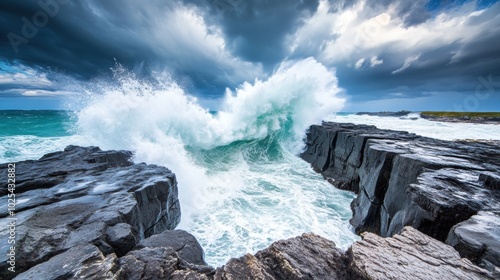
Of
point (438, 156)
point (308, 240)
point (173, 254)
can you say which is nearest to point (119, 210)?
point (173, 254)

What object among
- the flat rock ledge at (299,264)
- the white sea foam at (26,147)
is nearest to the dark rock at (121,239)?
the flat rock ledge at (299,264)

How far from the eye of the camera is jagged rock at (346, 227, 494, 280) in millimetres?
2004

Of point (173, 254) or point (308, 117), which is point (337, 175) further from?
point (173, 254)

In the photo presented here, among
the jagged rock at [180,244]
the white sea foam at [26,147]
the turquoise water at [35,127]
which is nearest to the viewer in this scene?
the jagged rock at [180,244]

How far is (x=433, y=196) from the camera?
11.7 feet

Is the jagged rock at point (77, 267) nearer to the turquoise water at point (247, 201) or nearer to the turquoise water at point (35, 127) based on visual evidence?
the turquoise water at point (247, 201)

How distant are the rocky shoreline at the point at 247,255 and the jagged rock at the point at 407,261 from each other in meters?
0.01

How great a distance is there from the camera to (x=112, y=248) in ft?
9.20

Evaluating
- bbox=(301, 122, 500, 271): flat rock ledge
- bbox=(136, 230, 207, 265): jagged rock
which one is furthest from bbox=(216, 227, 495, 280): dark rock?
bbox=(136, 230, 207, 265): jagged rock

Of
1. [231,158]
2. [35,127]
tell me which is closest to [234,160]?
[231,158]

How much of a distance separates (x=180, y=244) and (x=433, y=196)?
464 cm

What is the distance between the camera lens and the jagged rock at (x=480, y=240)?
2.31 m

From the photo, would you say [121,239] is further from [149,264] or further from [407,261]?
[407,261]

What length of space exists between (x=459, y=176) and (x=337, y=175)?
5950mm
